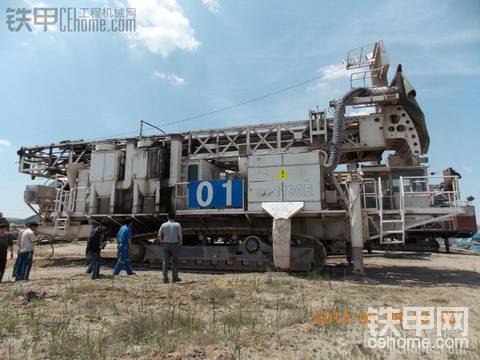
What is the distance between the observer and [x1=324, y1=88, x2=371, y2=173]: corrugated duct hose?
10414 mm

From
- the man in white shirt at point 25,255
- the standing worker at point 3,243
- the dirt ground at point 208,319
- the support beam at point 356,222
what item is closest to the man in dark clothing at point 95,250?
the dirt ground at point 208,319

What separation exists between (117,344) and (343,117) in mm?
9593

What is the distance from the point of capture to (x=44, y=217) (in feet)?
49.0

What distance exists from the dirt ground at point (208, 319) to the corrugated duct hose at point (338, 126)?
4078 millimetres

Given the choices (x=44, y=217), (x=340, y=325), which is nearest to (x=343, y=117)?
(x=340, y=325)

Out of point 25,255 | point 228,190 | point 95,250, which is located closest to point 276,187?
point 228,190

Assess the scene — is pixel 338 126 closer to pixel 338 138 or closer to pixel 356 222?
pixel 338 138

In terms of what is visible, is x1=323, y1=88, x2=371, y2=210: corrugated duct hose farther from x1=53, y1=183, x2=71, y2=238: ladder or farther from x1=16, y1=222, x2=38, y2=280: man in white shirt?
x1=53, y1=183, x2=71, y2=238: ladder

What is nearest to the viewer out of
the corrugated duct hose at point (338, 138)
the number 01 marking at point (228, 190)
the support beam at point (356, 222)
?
the support beam at point (356, 222)

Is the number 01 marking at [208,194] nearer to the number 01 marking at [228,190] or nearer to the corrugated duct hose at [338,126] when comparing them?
the number 01 marking at [228,190]

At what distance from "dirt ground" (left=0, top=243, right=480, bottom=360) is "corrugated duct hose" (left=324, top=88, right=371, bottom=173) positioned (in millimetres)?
4078

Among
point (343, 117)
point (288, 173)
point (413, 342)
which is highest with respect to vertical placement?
point (343, 117)

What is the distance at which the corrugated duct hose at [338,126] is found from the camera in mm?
10414

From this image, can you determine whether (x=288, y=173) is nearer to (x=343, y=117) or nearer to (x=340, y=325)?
(x=343, y=117)
